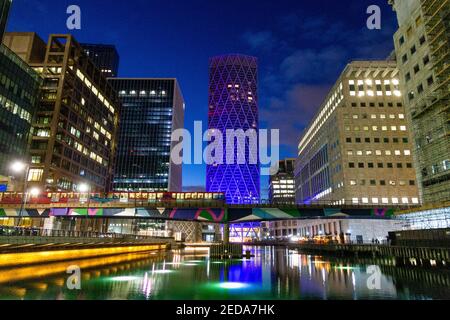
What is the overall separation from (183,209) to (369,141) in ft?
220

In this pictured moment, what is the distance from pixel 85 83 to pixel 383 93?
10188cm

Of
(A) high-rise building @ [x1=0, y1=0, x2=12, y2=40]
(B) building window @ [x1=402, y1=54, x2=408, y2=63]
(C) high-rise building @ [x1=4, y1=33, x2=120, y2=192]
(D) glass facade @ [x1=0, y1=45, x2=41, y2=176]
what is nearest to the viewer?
(A) high-rise building @ [x1=0, y1=0, x2=12, y2=40]

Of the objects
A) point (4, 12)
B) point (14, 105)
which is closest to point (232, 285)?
point (4, 12)

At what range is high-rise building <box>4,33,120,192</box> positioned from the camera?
291ft

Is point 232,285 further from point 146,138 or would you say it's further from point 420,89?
point 146,138

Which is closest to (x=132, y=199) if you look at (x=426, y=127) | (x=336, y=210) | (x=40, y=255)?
(x=40, y=255)

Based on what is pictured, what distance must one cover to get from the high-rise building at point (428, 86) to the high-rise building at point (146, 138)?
142 metres

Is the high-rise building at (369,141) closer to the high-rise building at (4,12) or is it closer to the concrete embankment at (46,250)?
the concrete embankment at (46,250)

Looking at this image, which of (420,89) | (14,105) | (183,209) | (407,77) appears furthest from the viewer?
(14,105)

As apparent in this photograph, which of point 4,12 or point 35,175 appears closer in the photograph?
point 4,12

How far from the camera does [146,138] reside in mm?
189000

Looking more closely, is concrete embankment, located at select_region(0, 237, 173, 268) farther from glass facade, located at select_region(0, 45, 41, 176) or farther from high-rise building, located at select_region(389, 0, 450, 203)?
high-rise building, located at select_region(389, 0, 450, 203)

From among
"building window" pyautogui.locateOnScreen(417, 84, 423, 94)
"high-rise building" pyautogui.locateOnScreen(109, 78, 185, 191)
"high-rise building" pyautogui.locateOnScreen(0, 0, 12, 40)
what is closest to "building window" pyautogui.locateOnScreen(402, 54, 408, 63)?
"building window" pyautogui.locateOnScreen(417, 84, 423, 94)

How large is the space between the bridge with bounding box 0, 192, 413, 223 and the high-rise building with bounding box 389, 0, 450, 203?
337 inches
